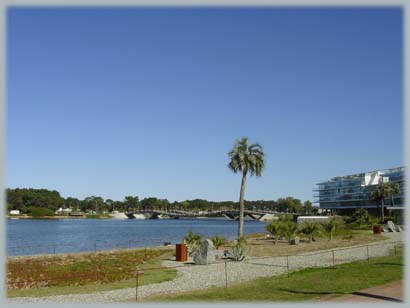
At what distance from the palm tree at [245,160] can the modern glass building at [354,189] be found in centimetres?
6850

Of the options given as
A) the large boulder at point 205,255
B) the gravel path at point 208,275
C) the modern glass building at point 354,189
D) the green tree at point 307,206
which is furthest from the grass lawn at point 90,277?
the green tree at point 307,206

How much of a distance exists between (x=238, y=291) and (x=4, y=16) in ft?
29.4

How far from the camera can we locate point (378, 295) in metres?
10.8

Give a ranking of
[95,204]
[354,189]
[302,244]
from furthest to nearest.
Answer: [95,204] → [354,189] → [302,244]

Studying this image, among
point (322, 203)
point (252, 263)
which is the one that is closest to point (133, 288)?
point (252, 263)

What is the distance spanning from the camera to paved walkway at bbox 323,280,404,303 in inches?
403

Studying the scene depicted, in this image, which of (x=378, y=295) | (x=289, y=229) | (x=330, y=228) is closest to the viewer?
(x=378, y=295)

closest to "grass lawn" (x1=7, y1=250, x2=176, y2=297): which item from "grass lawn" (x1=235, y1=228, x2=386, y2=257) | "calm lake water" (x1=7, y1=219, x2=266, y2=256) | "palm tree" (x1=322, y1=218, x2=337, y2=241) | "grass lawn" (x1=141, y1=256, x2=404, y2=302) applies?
"grass lawn" (x1=141, y1=256, x2=404, y2=302)

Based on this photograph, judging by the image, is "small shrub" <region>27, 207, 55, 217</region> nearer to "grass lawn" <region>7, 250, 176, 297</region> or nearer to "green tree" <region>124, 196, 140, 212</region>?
"green tree" <region>124, 196, 140, 212</region>

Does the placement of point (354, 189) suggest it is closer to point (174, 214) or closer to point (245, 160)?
point (174, 214)

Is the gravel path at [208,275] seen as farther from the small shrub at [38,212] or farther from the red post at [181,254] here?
the small shrub at [38,212]

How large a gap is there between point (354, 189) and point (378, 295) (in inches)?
4679

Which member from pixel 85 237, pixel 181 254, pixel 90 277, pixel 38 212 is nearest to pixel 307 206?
pixel 38 212

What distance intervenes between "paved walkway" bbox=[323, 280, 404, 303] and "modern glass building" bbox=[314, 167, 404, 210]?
96623 millimetres
